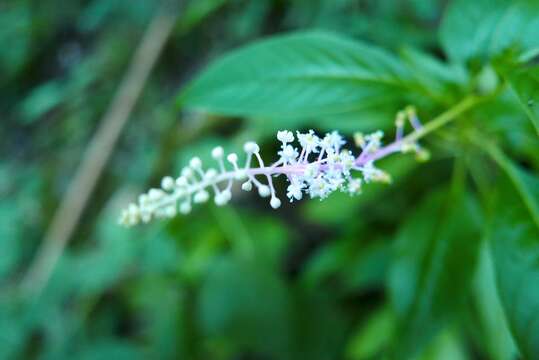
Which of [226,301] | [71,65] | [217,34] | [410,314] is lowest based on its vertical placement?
[410,314]

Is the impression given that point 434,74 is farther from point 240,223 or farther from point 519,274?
point 240,223

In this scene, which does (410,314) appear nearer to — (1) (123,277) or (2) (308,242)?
(2) (308,242)

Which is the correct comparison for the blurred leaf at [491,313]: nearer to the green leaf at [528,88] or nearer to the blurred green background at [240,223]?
the blurred green background at [240,223]

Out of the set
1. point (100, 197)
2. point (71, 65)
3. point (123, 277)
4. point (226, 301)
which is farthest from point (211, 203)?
point (71, 65)

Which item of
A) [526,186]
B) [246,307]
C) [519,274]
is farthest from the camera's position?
[246,307]

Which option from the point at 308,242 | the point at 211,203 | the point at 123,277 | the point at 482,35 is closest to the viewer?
the point at 482,35

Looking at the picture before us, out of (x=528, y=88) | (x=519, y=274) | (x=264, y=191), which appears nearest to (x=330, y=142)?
(x=264, y=191)

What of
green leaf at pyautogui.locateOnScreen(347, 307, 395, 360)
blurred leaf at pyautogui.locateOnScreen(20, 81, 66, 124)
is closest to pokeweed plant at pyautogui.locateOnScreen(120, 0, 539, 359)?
green leaf at pyautogui.locateOnScreen(347, 307, 395, 360)
